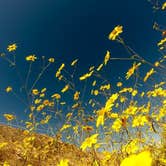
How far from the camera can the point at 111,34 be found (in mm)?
3516

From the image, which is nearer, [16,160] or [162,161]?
[162,161]

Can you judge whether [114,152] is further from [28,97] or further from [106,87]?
[28,97]

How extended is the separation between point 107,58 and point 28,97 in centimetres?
116

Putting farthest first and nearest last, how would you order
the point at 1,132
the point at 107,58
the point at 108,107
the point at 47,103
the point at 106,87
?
1. the point at 1,132
2. the point at 47,103
3. the point at 106,87
4. the point at 107,58
5. the point at 108,107

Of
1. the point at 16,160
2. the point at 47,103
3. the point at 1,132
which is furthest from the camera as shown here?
the point at 1,132

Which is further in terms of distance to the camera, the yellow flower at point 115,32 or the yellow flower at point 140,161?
the yellow flower at point 115,32

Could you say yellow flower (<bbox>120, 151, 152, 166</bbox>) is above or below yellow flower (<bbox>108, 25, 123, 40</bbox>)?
below

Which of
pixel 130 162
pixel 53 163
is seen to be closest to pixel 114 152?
pixel 130 162

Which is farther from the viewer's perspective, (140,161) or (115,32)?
(115,32)

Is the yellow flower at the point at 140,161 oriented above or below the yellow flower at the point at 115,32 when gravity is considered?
below

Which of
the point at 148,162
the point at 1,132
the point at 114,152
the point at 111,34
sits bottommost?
the point at 148,162

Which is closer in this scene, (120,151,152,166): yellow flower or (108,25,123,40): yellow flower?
(120,151,152,166): yellow flower

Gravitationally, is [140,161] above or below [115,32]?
below

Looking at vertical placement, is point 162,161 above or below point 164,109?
below
